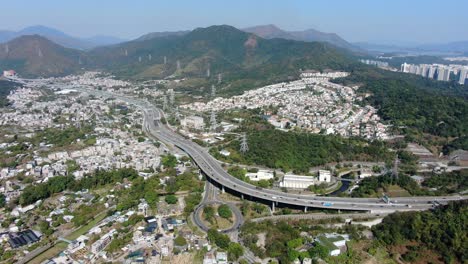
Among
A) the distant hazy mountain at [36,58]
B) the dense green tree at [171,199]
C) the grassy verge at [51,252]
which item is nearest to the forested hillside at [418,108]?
the dense green tree at [171,199]

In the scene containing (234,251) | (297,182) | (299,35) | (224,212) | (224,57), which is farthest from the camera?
(299,35)

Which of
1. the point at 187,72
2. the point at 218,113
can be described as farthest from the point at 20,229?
the point at 187,72

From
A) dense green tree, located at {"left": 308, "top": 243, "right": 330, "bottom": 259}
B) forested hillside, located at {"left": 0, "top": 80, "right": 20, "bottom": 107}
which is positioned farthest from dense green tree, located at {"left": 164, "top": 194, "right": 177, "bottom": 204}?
forested hillside, located at {"left": 0, "top": 80, "right": 20, "bottom": 107}

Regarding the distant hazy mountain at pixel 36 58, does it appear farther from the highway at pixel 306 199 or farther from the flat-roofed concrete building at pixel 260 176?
the flat-roofed concrete building at pixel 260 176

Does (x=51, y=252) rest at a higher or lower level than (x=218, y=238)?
lower

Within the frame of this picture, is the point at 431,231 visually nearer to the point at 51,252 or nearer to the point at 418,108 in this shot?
the point at 51,252

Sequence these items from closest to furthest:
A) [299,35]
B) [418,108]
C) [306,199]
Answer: [306,199]
[418,108]
[299,35]

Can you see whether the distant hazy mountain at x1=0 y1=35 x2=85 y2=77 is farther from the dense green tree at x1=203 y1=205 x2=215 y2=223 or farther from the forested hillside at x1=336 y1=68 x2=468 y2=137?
the dense green tree at x1=203 y1=205 x2=215 y2=223

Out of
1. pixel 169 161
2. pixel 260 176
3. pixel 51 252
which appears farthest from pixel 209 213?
pixel 169 161

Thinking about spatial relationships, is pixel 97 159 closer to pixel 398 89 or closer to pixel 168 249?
pixel 168 249
